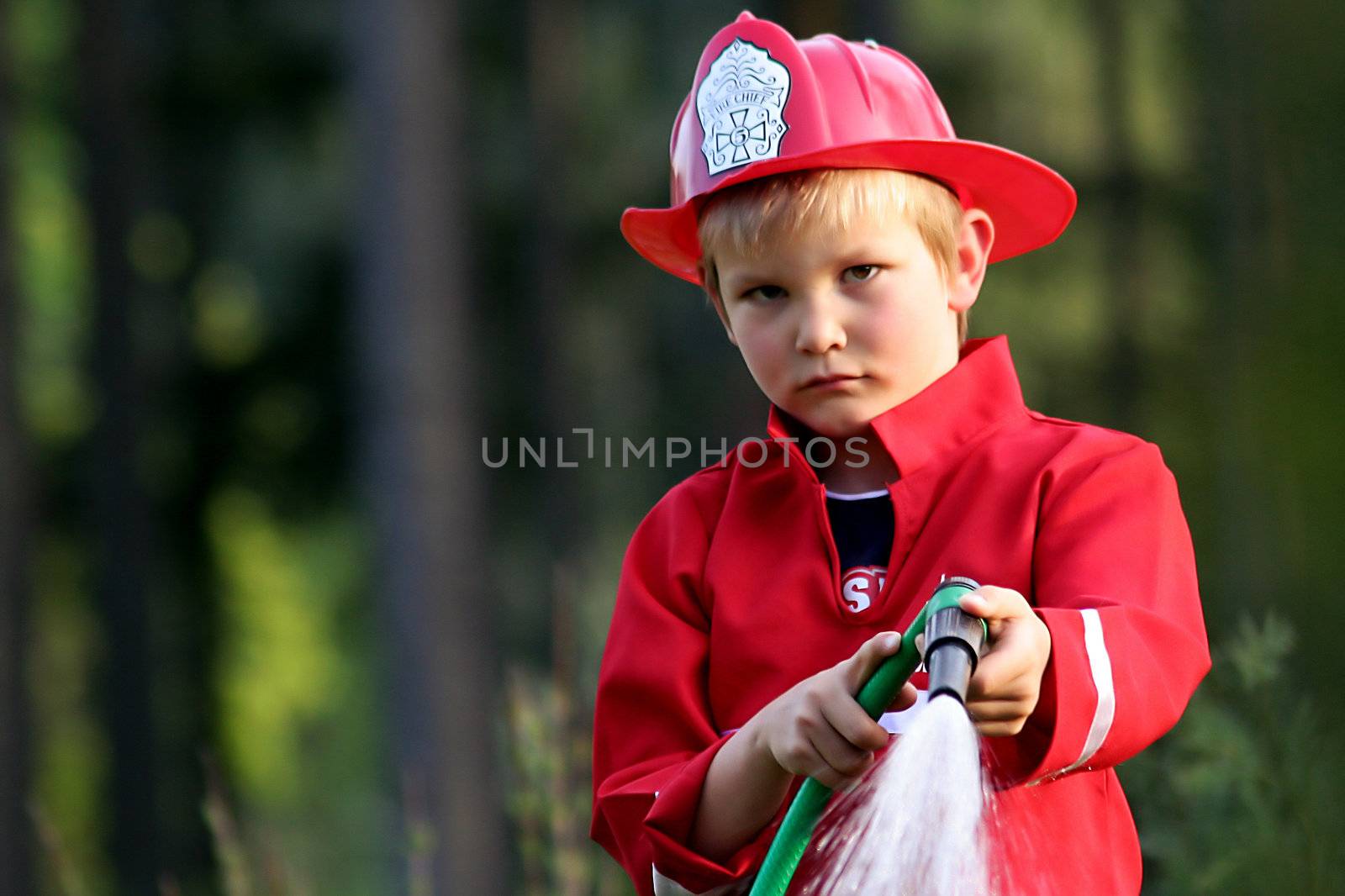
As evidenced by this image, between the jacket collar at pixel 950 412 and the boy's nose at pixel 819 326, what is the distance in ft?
0.32

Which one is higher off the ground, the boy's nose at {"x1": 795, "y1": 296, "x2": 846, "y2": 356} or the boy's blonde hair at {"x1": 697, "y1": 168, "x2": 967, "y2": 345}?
the boy's blonde hair at {"x1": 697, "y1": 168, "x2": 967, "y2": 345}

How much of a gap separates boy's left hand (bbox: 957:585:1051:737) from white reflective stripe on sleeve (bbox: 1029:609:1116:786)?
53 millimetres

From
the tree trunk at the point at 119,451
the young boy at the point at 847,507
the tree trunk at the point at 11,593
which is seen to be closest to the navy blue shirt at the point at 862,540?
the young boy at the point at 847,507

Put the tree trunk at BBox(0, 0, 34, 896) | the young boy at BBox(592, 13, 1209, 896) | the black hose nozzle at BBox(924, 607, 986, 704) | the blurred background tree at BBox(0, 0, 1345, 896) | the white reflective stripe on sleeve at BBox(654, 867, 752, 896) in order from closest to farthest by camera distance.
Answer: the black hose nozzle at BBox(924, 607, 986, 704)
the young boy at BBox(592, 13, 1209, 896)
the white reflective stripe on sleeve at BBox(654, 867, 752, 896)
the blurred background tree at BBox(0, 0, 1345, 896)
the tree trunk at BBox(0, 0, 34, 896)

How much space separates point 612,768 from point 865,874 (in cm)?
39

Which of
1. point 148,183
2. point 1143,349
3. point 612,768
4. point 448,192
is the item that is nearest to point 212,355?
point 148,183

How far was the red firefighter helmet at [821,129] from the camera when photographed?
1.67 m

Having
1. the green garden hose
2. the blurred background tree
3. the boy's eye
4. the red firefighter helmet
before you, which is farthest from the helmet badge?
the blurred background tree

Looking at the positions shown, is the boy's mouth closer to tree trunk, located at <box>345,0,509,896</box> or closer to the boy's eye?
the boy's eye

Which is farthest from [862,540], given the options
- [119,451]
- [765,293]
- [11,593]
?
[119,451]

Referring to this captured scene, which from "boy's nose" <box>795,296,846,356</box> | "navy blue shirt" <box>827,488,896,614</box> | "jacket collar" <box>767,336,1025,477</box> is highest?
"boy's nose" <box>795,296,846,356</box>

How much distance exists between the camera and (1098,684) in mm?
1408

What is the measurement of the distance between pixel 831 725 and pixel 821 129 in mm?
608

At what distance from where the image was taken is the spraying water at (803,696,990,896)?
1.29 m
